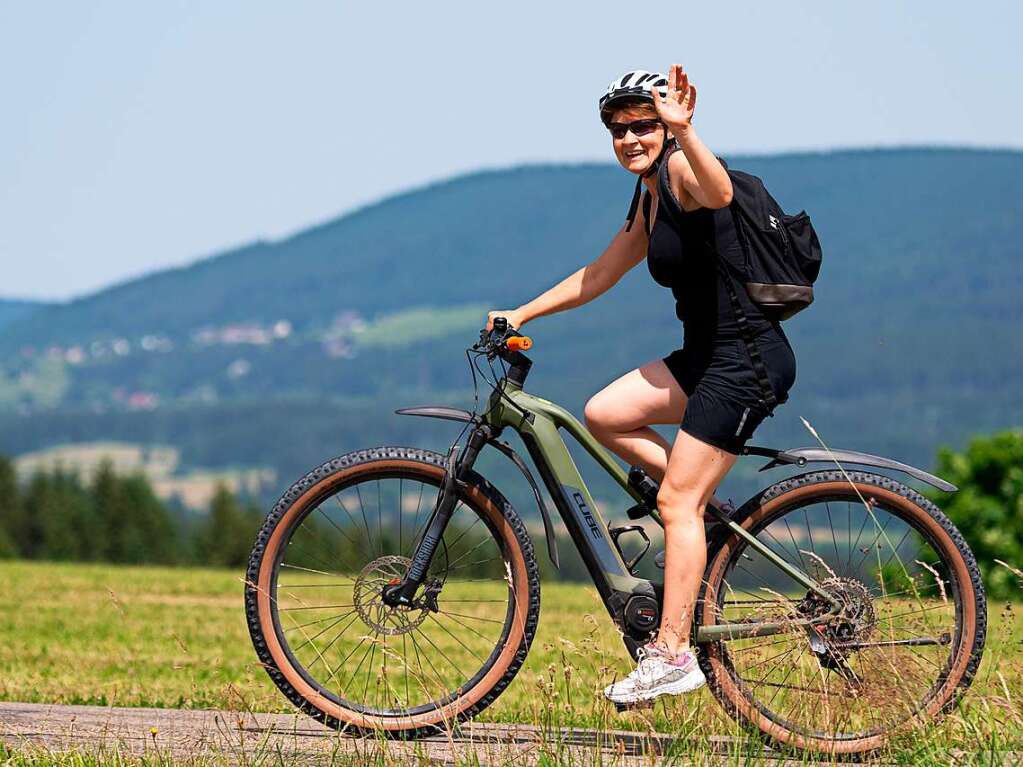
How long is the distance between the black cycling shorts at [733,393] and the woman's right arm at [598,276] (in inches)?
22.7

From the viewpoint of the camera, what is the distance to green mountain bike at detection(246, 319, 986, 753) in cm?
523

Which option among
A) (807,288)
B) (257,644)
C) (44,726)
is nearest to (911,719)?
(807,288)

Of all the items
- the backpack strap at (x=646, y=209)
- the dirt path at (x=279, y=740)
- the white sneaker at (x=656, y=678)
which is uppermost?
the backpack strap at (x=646, y=209)

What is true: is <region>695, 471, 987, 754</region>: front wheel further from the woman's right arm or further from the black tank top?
the woman's right arm

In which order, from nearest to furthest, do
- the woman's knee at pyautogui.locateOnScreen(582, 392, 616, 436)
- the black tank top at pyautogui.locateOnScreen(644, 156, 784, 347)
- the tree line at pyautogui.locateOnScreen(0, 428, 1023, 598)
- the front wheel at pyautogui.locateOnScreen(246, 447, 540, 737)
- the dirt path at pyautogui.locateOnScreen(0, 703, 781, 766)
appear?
1. the dirt path at pyautogui.locateOnScreen(0, 703, 781, 766)
2. the black tank top at pyautogui.locateOnScreen(644, 156, 784, 347)
3. the woman's knee at pyautogui.locateOnScreen(582, 392, 616, 436)
4. the front wheel at pyautogui.locateOnScreen(246, 447, 540, 737)
5. the tree line at pyautogui.locateOnScreen(0, 428, 1023, 598)

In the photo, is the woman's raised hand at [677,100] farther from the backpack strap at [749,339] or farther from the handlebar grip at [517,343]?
the handlebar grip at [517,343]

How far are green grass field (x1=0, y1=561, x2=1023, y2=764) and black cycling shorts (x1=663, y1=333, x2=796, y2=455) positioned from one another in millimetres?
726

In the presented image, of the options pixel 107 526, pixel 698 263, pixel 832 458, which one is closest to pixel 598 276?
pixel 698 263

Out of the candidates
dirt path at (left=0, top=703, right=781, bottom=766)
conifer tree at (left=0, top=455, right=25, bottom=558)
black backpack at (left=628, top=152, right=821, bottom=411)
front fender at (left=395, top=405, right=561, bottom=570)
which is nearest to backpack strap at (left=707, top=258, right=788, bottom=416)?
black backpack at (left=628, top=152, right=821, bottom=411)

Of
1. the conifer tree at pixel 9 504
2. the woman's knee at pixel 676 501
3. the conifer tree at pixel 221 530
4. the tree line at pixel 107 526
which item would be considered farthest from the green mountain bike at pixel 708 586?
the conifer tree at pixel 9 504

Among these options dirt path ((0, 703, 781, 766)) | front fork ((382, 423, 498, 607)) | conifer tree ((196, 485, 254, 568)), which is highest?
front fork ((382, 423, 498, 607))

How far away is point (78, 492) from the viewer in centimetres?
7175

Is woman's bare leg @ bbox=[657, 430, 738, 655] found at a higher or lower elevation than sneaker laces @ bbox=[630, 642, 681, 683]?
higher

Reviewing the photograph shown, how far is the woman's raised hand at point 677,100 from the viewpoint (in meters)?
4.79
